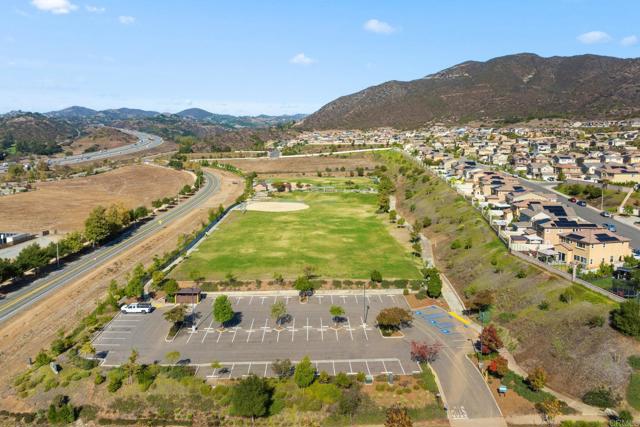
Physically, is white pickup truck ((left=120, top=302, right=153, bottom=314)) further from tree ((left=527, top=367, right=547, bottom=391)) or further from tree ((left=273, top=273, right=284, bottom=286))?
tree ((left=527, top=367, right=547, bottom=391))

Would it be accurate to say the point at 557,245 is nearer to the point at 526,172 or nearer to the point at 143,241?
the point at 143,241

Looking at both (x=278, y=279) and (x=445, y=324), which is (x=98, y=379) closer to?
(x=278, y=279)

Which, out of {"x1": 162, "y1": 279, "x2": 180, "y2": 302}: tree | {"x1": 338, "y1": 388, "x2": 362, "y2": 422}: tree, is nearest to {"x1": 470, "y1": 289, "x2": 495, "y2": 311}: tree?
{"x1": 338, "y1": 388, "x2": 362, "y2": 422}: tree

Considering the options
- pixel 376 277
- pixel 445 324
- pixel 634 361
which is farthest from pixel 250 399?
pixel 376 277

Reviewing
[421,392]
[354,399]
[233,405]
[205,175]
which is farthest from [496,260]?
[205,175]

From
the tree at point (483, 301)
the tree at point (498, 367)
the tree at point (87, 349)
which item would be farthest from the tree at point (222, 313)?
the tree at point (483, 301)

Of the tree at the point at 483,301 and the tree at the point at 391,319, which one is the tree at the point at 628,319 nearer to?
the tree at the point at 483,301
